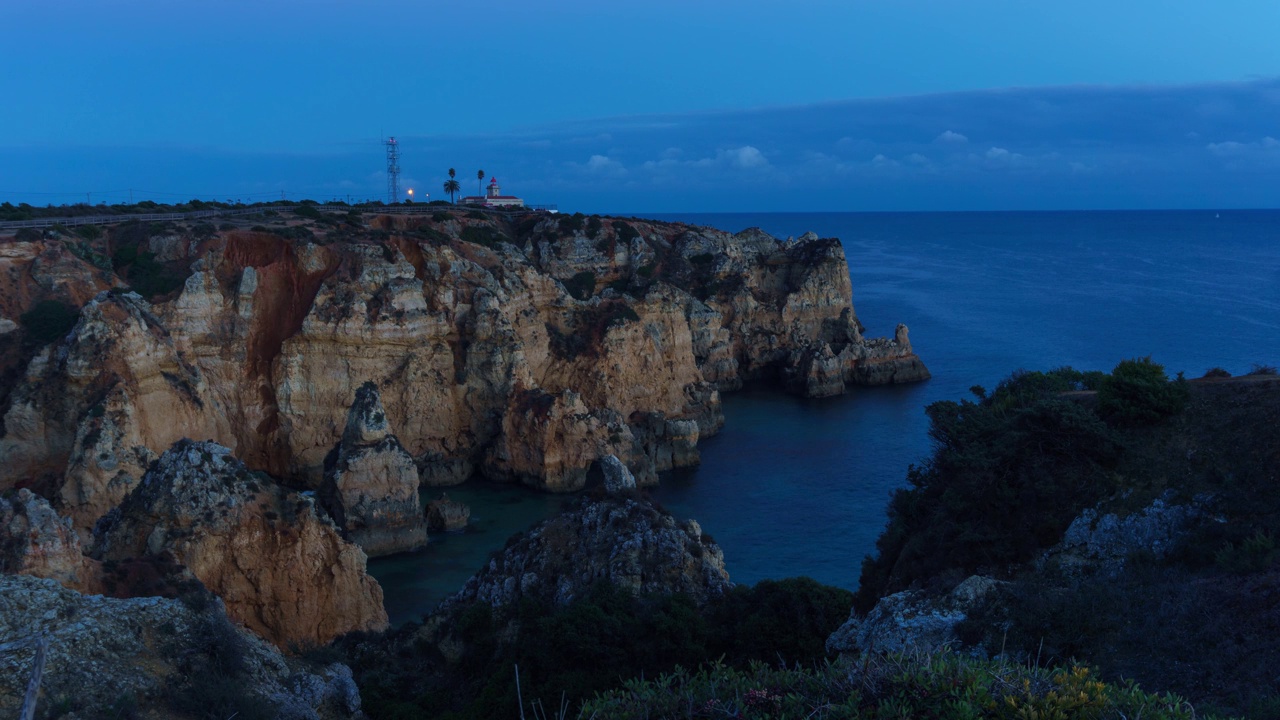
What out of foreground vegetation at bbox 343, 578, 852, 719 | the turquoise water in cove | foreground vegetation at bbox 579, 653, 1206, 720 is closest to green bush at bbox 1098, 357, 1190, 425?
foreground vegetation at bbox 343, 578, 852, 719

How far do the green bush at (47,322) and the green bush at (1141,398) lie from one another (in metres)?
27.5

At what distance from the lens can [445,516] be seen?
103ft

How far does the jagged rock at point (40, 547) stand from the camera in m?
13.8

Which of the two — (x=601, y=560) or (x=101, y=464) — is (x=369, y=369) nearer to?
(x=101, y=464)

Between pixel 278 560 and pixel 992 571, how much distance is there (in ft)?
45.1

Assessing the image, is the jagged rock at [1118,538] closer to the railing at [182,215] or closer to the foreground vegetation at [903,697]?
the foreground vegetation at [903,697]

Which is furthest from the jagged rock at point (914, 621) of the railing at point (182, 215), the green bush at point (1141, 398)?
the railing at point (182, 215)

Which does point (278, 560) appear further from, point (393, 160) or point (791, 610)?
point (393, 160)

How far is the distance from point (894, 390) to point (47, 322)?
4185cm

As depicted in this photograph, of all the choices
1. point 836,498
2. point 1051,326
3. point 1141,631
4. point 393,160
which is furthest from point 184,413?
point 1051,326

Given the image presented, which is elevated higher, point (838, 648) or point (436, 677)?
point (838, 648)

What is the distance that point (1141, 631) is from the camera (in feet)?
35.2

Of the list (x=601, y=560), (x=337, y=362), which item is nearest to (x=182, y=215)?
(x=337, y=362)

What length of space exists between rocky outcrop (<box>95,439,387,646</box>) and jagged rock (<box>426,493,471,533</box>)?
11240 mm
